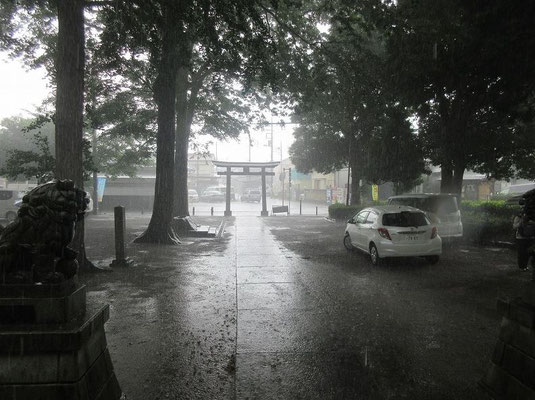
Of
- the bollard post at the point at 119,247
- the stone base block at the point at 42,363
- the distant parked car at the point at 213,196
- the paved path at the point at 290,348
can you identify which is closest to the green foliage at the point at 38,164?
the bollard post at the point at 119,247

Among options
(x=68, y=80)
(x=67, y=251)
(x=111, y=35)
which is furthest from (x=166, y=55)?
(x=67, y=251)

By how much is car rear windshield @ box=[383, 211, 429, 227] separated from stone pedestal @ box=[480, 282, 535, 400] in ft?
20.2

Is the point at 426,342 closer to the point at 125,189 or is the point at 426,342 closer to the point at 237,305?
the point at 237,305

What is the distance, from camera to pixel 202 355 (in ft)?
14.1

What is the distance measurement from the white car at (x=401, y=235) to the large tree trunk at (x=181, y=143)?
1188cm

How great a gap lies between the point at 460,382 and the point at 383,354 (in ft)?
2.74

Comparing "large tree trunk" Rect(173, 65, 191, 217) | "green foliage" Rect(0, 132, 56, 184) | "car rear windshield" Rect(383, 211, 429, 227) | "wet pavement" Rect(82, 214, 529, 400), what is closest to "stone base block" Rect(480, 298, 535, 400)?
"wet pavement" Rect(82, 214, 529, 400)

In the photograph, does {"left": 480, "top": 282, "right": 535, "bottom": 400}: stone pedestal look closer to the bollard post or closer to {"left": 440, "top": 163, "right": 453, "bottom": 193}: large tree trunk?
the bollard post

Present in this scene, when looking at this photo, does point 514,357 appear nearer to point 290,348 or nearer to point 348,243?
point 290,348

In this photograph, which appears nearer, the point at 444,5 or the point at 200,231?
the point at 444,5

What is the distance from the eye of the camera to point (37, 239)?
2.99 m

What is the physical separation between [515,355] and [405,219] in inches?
259

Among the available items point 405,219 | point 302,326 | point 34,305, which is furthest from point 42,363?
point 405,219

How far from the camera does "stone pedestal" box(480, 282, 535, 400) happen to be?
297 centimetres
